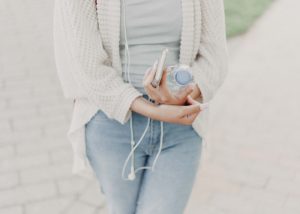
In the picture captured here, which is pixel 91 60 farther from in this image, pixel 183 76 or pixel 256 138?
pixel 256 138

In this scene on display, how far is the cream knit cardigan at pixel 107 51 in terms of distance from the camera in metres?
1.82

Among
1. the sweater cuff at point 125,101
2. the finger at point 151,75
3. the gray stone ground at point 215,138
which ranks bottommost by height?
the gray stone ground at point 215,138

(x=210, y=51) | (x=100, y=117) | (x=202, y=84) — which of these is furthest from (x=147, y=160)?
(x=210, y=51)

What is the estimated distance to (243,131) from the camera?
446 centimetres

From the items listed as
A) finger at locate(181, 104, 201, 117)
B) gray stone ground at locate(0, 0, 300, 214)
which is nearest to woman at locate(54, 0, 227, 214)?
finger at locate(181, 104, 201, 117)

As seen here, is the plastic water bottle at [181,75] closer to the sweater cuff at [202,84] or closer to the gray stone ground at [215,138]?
the sweater cuff at [202,84]

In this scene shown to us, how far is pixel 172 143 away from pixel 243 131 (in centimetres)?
258

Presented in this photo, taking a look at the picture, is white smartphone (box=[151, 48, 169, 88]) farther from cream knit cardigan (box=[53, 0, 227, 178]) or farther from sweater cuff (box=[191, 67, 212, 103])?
sweater cuff (box=[191, 67, 212, 103])

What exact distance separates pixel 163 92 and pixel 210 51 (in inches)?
13.9

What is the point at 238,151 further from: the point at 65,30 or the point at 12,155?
the point at 65,30

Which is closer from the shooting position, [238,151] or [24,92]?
[238,151]

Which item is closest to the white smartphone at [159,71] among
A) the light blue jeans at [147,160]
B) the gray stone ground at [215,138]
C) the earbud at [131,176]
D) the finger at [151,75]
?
the finger at [151,75]

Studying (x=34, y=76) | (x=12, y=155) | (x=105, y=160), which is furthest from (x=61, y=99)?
(x=105, y=160)

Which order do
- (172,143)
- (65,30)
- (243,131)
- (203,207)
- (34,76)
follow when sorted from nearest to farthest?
1. (65,30)
2. (172,143)
3. (203,207)
4. (243,131)
5. (34,76)
